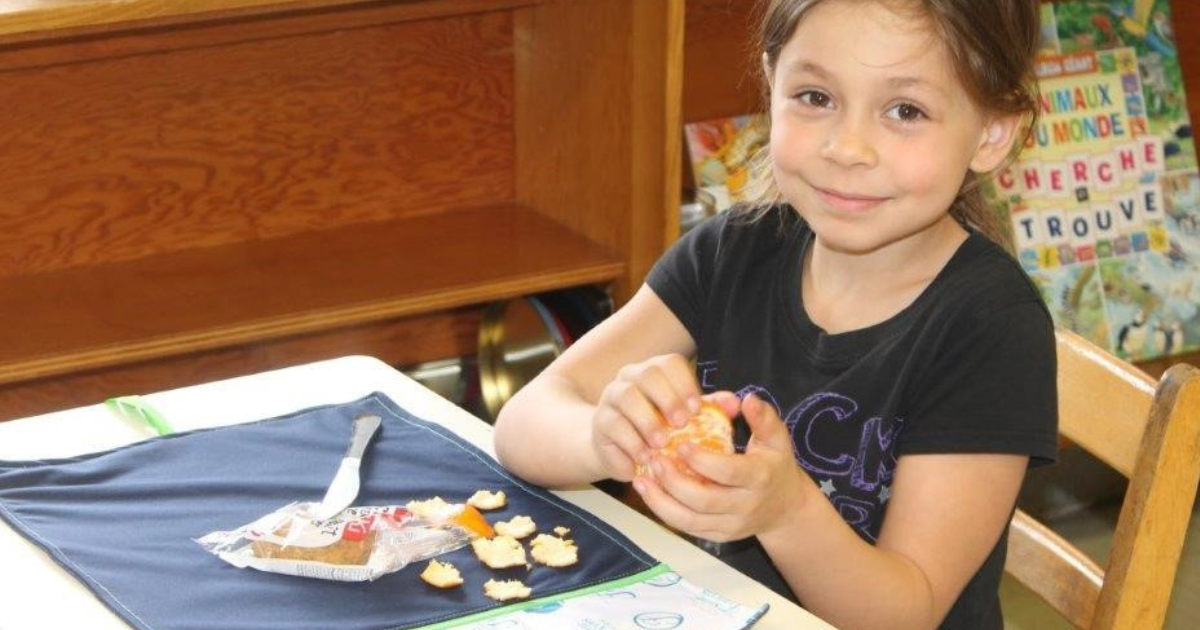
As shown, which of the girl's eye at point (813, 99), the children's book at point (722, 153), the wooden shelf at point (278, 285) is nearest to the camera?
the girl's eye at point (813, 99)

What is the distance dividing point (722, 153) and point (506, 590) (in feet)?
6.00

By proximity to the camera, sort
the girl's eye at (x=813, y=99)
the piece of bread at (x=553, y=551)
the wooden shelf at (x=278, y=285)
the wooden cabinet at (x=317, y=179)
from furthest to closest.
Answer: the wooden cabinet at (x=317, y=179) → the wooden shelf at (x=278, y=285) → the girl's eye at (x=813, y=99) → the piece of bread at (x=553, y=551)

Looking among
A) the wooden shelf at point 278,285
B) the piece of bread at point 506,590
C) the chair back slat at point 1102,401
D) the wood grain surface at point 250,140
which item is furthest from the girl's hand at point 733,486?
the wood grain surface at point 250,140

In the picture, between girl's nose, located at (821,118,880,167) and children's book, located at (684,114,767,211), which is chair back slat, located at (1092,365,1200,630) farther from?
children's book, located at (684,114,767,211)

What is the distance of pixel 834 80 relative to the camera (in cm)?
128

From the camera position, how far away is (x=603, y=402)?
1.20 metres

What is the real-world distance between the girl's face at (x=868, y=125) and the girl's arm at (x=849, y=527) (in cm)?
18

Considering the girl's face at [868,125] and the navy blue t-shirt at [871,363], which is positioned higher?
the girl's face at [868,125]

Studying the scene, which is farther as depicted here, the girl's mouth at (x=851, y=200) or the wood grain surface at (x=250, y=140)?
the wood grain surface at (x=250, y=140)

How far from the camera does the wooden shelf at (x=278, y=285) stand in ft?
7.66

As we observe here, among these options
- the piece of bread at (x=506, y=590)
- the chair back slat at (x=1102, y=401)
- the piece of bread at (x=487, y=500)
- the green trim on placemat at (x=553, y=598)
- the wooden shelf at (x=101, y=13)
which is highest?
the wooden shelf at (x=101, y=13)

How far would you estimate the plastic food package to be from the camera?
1173 millimetres

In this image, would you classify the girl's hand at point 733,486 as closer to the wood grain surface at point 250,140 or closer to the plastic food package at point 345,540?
the plastic food package at point 345,540

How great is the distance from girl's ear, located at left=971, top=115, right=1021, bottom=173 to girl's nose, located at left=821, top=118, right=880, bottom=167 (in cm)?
14
